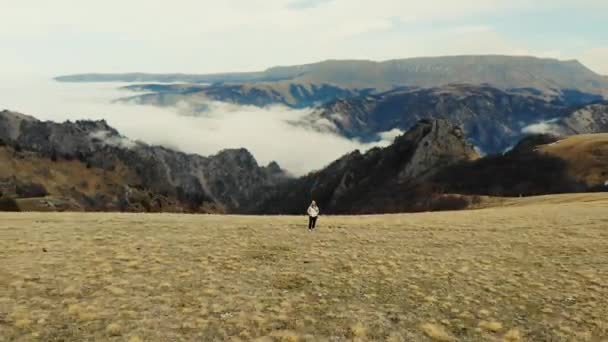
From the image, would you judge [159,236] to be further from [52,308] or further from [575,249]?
[575,249]

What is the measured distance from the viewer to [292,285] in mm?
24453

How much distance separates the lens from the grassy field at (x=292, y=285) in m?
19.1

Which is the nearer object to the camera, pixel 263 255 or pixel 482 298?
pixel 482 298

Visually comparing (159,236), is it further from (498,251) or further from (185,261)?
(498,251)

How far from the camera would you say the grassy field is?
1908cm

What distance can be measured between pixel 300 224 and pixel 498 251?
57.2ft

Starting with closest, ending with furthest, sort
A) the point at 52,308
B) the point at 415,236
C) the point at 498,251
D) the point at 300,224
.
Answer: the point at 52,308
the point at 498,251
the point at 415,236
the point at 300,224

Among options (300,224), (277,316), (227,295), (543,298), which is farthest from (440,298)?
(300,224)

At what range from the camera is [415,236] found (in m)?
39.6

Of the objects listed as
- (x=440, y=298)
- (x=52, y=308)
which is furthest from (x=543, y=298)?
(x=52, y=308)

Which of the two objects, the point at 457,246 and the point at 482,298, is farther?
the point at 457,246

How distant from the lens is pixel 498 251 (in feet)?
112

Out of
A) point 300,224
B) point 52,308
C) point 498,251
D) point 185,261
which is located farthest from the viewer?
point 300,224

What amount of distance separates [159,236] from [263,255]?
8314 mm
